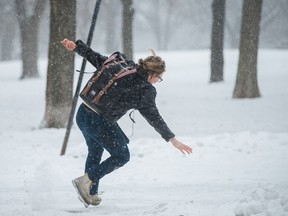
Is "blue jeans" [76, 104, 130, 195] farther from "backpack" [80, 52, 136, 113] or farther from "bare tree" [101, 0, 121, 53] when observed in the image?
"bare tree" [101, 0, 121, 53]

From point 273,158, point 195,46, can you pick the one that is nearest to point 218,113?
point 273,158

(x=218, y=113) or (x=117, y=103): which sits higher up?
(x=117, y=103)

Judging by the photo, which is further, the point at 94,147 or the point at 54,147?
the point at 54,147

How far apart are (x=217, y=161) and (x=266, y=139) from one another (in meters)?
1.37

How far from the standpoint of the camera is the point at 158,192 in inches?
225

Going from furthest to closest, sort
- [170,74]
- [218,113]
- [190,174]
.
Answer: [170,74] < [218,113] < [190,174]

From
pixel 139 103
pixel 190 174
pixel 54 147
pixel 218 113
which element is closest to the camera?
pixel 139 103

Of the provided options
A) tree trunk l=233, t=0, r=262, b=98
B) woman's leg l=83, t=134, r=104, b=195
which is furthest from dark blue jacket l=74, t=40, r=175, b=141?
tree trunk l=233, t=0, r=262, b=98

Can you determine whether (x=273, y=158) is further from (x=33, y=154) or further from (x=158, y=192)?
(x=33, y=154)

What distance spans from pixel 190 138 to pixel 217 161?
1243 mm

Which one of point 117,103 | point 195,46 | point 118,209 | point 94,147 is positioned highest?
point 117,103

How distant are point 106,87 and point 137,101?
0.34 m

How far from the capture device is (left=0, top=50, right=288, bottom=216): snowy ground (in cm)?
483

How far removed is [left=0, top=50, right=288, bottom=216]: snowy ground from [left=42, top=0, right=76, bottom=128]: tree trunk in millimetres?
555
